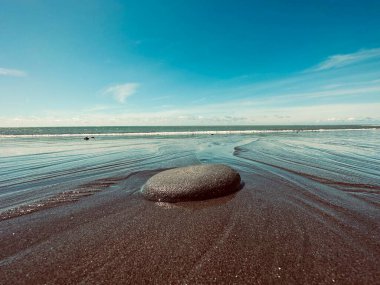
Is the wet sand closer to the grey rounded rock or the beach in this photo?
the beach

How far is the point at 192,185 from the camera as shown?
547 cm

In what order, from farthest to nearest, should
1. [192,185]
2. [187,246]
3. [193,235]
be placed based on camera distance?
[192,185] → [193,235] → [187,246]

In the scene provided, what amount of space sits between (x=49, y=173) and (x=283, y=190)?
29.1 ft

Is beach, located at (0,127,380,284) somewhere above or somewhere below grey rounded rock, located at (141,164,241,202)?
below

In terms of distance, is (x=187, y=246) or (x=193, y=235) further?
(x=193, y=235)

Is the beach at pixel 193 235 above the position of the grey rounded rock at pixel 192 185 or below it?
below

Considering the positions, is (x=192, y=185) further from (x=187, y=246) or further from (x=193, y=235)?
(x=187, y=246)

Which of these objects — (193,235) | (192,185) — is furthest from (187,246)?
(192,185)

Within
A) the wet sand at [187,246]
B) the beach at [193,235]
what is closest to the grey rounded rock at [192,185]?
the beach at [193,235]

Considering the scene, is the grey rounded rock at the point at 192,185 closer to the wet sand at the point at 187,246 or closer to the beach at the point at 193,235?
the beach at the point at 193,235

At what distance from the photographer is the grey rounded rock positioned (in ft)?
17.6

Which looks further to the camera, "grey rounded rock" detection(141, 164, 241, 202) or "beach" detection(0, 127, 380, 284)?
"grey rounded rock" detection(141, 164, 241, 202)

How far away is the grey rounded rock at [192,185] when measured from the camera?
536 cm

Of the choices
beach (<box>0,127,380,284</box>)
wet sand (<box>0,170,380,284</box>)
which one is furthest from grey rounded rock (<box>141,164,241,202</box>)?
wet sand (<box>0,170,380,284</box>)
